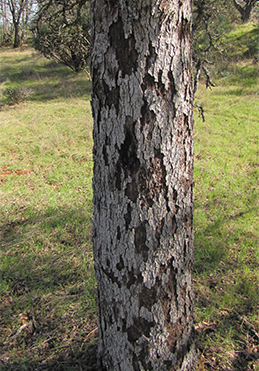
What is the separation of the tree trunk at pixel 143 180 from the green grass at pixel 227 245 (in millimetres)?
503

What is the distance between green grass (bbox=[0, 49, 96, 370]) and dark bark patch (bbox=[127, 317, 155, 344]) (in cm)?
58

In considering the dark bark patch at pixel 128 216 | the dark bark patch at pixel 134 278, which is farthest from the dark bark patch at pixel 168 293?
the dark bark patch at pixel 128 216

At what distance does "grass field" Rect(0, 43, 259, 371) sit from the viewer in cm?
197

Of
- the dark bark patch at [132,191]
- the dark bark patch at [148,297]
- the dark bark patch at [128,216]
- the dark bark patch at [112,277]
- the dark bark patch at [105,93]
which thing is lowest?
the dark bark patch at [148,297]

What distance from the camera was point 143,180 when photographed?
1.27 m

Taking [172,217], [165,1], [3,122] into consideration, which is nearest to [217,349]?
[172,217]

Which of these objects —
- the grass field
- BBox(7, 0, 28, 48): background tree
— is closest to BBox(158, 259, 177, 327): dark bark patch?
the grass field

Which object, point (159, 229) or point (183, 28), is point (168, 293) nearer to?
point (159, 229)

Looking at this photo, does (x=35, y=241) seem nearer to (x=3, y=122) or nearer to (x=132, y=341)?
(x=132, y=341)

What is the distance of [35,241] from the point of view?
309cm

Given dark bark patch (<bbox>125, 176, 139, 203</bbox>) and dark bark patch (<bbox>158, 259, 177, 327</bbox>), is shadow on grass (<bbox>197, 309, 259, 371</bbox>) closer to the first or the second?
dark bark patch (<bbox>158, 259, 177, 327</bbox>)

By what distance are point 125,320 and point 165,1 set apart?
151cm

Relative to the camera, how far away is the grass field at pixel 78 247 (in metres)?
1.97

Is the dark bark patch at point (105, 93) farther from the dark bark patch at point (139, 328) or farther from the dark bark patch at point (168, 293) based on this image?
the dark bark patch at point (139, 328)
